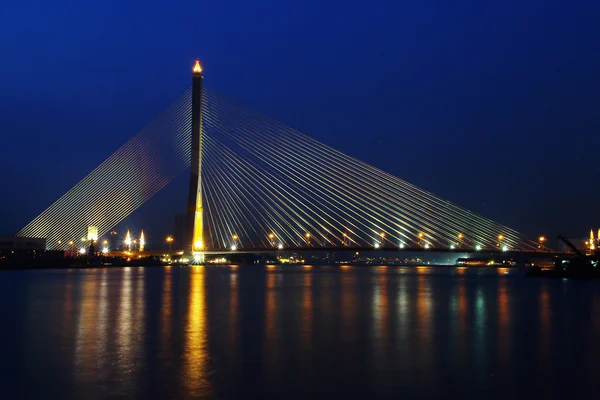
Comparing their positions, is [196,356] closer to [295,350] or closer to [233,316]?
[295,350]

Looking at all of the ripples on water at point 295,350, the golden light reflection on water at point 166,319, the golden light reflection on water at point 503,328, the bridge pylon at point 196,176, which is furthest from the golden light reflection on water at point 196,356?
the bridge pylon at point 196,176

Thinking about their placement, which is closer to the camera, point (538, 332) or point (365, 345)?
point (365, 345)

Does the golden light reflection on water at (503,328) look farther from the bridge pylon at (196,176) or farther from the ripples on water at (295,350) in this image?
the bridge pylon at (196,176)

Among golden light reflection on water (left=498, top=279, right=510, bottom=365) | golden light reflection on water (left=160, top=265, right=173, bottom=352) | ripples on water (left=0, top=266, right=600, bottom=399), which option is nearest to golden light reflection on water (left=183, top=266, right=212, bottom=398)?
ripples on water (left=0, top=266, right=600, bottom=399)

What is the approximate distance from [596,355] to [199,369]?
15.7ft

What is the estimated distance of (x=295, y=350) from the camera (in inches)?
360

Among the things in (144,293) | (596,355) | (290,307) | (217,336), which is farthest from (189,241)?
(596,355)

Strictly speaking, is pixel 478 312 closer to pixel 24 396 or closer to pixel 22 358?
pixel 22 358

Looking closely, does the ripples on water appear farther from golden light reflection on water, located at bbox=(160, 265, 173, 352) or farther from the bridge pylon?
the bridge pylon

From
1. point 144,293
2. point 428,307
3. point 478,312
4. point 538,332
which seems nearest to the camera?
point 538,332

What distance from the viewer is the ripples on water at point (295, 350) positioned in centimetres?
693

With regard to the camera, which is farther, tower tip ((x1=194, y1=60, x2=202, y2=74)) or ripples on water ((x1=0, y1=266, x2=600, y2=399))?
tower tip ((x1=194, y1=60, x2=202, y2=74))

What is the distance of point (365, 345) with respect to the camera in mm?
9695

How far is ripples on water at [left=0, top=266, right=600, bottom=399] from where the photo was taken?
693 cm
